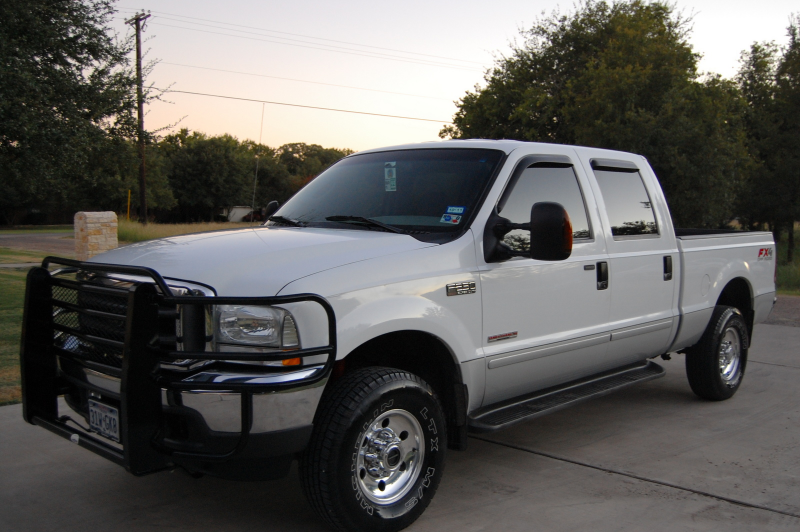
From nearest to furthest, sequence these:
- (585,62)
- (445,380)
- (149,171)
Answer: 1. (445,380)
2. (585,62)
3. (149,171)

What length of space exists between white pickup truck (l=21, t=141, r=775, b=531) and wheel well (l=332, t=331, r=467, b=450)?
0.5 inches

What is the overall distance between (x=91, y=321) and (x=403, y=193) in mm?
1903

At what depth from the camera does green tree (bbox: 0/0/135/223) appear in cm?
1091

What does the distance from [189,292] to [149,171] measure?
57.4 metres

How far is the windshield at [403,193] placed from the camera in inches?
164

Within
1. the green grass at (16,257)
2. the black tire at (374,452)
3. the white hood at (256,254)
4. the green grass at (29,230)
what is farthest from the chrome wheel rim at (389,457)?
the green grass at (29,230)

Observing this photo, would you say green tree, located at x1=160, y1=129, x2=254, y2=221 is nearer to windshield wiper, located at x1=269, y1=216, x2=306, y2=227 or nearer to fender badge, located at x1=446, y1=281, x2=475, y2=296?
windshield wiper, located at x1=269, y1=216, x2=306, y2=227

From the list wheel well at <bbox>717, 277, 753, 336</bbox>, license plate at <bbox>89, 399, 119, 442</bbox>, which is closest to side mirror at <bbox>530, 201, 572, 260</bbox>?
license plate at <bbox>89, 399, 119, 442</bbox>

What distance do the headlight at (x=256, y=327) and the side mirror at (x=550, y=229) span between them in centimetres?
138

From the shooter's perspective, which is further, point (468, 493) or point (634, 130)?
point (634, 130)

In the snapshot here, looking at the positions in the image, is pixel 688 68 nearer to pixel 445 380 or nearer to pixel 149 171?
pixel 445 380

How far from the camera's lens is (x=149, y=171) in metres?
56.9

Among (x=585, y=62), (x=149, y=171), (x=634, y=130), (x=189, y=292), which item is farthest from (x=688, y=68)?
(x=149, y=171)

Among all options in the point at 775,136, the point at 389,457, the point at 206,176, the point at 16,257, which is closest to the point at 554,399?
the point at 389,457
